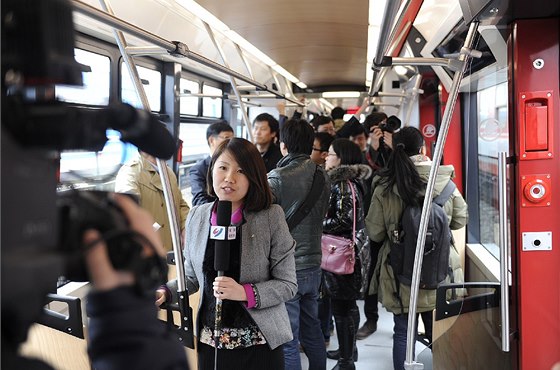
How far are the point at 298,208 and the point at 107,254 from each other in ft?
7.97

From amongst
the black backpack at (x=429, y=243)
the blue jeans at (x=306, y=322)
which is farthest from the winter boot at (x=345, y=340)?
the black backpack at (x=429, y=243)

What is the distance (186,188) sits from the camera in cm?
503

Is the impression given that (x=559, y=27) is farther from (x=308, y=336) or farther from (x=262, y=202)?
(x=308, y=336)

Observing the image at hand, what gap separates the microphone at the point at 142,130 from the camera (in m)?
0.46

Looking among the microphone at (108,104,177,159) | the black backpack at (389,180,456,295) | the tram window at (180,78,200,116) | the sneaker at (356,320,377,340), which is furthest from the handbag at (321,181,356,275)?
the microphone at (108,104,177,159)

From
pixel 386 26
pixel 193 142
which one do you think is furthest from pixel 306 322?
pixel 193 142

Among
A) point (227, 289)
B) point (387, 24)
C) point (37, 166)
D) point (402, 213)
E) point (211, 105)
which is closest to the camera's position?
point (37, 166)

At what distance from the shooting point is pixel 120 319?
0.45 m

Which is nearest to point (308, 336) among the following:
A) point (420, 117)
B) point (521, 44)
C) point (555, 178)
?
point (555, 178)

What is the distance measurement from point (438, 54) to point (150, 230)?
3698 mm

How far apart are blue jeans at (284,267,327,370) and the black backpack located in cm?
47

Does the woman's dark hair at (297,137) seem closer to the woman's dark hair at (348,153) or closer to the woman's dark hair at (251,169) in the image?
the woman's dark hair at (348,153)

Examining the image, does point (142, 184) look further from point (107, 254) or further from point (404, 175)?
point (404, 175)

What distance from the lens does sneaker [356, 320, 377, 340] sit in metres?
4.51
